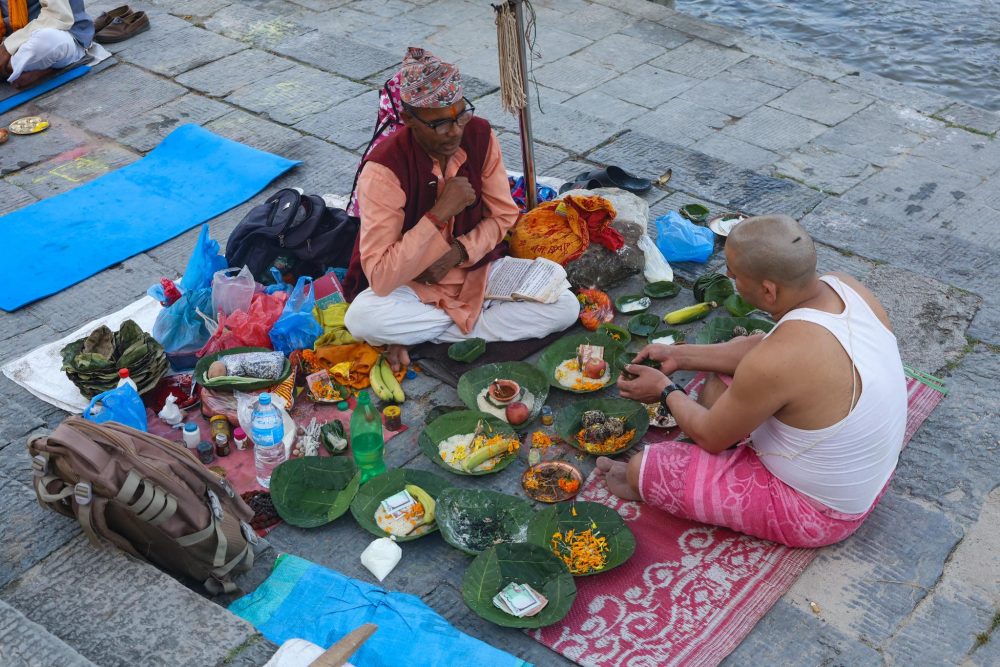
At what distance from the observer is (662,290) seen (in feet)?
18.2

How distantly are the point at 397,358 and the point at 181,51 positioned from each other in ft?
18.0

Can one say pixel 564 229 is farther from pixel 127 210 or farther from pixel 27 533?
pixel 127 210

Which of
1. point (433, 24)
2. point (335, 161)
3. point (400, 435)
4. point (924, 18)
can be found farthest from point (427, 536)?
point (924, 18)

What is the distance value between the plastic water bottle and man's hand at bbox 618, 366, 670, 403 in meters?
1.62

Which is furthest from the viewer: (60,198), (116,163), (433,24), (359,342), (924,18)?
(924,18)

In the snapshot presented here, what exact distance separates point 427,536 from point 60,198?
446cm

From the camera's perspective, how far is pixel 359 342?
5117 millimetres

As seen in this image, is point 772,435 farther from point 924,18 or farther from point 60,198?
point 924,18

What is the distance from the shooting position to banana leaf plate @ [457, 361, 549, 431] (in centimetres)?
479

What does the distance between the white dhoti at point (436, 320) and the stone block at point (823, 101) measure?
355 cm

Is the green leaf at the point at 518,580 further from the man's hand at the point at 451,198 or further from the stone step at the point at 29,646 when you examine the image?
the man's hand at the point at 451,198

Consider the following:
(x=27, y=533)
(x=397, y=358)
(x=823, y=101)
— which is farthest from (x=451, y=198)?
(x=823, y=101)

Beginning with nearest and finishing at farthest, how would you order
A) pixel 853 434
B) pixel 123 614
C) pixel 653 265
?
pixel 123 614 → pixel 853 434 → pixel 653 265

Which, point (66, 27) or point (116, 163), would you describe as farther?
point (66, 27)
